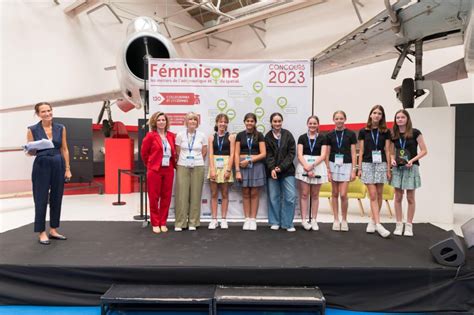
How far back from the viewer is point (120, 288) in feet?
7.25

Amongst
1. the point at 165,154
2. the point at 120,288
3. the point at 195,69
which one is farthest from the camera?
the point at 195,69

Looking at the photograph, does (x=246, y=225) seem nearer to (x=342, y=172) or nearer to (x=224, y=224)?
(x=224, y=224)

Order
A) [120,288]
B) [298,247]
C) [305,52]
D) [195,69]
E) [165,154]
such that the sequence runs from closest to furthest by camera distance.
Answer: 1. [120,288]
2. [298,247]
3. [165,154]
4. [195,69]
5. [305,52]

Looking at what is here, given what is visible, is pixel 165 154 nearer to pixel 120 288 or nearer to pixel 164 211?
pixel 164 211

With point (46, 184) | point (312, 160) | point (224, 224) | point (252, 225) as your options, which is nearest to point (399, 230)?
point (312, 160)

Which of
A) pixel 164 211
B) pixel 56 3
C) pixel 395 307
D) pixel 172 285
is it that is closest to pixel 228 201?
pixel 164 211

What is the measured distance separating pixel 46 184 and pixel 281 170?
88.1 inches

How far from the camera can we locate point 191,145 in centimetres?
338

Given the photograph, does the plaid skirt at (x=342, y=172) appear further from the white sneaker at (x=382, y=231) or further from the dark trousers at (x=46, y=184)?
the dark trousers at (x=46, y=184)

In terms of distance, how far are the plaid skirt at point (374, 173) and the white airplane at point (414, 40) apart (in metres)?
1.78

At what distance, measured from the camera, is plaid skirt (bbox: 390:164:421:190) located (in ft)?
9.99

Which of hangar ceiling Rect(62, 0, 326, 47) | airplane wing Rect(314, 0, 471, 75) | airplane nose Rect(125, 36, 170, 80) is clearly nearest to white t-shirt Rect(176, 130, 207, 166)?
airplane nose Rect(125, 36, 170, 80)

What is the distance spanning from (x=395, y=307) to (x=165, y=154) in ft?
7.88

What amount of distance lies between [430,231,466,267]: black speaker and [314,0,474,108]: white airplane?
239 centimetres
